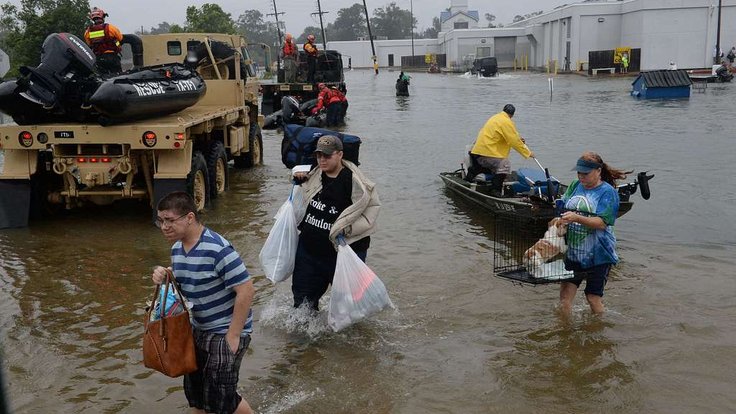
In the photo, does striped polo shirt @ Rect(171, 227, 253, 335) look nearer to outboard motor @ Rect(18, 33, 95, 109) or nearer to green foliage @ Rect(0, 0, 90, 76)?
outboard motor @ Rect(18, 33, 95, 109)

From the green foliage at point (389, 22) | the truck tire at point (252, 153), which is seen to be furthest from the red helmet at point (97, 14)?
the green foliage at point (389, 22)

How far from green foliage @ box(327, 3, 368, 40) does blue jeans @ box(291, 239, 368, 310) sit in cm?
17087

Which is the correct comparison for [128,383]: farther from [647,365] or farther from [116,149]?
[116,149]

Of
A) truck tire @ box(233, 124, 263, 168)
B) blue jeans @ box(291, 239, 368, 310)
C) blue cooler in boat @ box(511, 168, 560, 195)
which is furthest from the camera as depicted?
truck tire @ box(233, 124, 263, 168)

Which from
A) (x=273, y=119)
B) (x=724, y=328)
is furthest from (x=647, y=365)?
(x=273, y=119)

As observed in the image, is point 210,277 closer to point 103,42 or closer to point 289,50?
point 103,42

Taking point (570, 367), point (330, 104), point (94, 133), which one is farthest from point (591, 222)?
point (330, 104)

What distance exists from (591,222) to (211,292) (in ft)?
9.89

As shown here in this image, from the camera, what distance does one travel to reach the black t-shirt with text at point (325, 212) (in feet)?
17.9

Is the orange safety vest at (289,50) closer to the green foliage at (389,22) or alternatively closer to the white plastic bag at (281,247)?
the white plastic bag at (281,247)

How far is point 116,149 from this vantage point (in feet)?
29.8

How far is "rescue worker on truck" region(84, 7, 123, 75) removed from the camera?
10.3 metres

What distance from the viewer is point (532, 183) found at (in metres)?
9.80

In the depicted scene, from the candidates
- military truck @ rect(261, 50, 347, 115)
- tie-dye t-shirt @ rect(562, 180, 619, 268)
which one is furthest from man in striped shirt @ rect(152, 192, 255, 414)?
military truck @ rect(261, 50, 347, 115)
